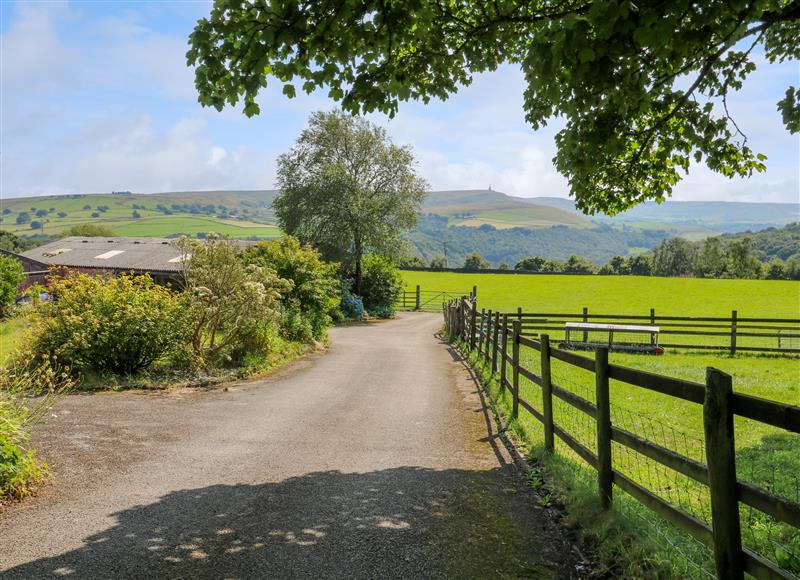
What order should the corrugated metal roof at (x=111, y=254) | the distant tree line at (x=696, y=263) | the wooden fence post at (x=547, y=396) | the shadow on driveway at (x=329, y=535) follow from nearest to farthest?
the shadow on driveway at (x=329, y=535) → the wooden fence post at (x=547, y=396) → the corrugated metal roof at (x=111, y=254) → the distant tree line at (x=696, y=263)

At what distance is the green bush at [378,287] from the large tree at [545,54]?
3386 cm

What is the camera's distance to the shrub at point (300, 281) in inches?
760

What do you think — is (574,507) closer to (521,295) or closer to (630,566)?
(630,566)

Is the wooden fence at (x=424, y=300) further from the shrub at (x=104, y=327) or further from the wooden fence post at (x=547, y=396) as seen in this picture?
the wooden fence post at (x=547, y=396)

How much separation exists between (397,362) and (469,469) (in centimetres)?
1060

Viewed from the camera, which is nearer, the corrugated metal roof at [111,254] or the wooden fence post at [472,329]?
the wooden fence post at [472,329]

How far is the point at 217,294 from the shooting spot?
13.3 metres

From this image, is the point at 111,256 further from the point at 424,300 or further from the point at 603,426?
the point at 603,426

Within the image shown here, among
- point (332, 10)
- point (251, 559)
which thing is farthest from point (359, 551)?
point (332, 10)

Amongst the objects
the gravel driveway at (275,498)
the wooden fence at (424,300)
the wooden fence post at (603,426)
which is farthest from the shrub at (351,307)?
the wooden fence post at (603,426)

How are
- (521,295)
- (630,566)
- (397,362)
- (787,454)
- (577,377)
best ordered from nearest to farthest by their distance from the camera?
(630,566) < (787,454) < (577,377) < (397,362) < (521,295)

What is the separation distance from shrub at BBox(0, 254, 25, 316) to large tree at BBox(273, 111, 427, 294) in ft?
58.4

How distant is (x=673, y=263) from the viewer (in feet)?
386

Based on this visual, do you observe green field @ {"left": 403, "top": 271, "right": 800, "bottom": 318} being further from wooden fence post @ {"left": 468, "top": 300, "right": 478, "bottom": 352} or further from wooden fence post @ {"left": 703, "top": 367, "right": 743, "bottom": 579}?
wooden fence post @ {"left": 703, "top": 367, "right": 743, "bottom": 579}
